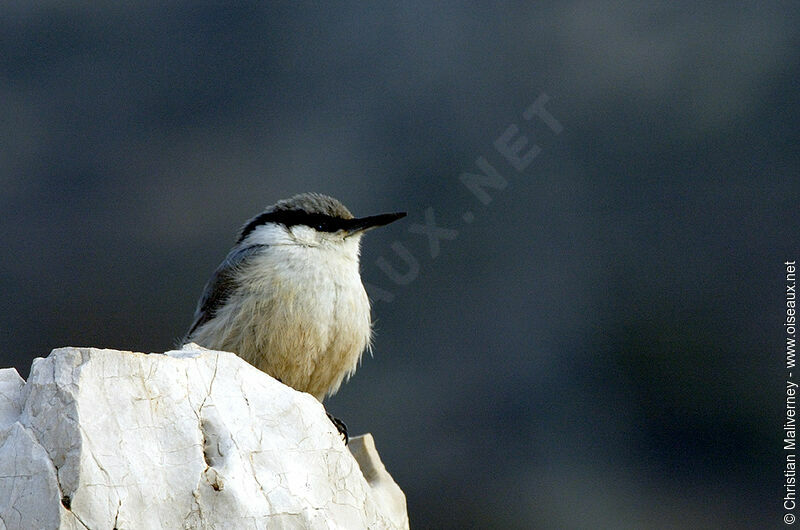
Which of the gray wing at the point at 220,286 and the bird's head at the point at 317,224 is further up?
the bird's head at the point at 317,224

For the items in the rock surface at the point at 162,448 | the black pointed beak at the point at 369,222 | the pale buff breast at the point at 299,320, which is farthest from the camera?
the black pointed beak at the point at 369,222

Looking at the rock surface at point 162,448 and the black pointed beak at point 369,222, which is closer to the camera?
the rock surface at point 162,448

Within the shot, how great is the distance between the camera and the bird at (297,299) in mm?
3779

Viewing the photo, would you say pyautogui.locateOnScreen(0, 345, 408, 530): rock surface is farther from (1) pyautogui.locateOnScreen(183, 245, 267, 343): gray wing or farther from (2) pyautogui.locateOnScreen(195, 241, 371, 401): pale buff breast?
(1) pyautogui.locateOnScreen(183, 245, 267, 343): gray wing

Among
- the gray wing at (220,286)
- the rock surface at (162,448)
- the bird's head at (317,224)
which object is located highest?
the bird's head at (317,224)

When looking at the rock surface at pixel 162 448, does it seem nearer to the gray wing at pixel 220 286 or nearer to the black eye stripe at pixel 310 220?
the gray wing at pixel 220 286

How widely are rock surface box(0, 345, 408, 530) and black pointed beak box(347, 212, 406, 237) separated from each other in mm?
1500

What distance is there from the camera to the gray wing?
406 cm

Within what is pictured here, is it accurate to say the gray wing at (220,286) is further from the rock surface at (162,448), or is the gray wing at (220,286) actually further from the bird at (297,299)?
the rock surface at (162,448)

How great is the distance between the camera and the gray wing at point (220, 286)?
4059mm

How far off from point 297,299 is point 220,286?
1.61 ft

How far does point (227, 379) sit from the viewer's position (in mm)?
2533

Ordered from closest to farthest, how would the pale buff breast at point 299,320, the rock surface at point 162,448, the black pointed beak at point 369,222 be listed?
the rock surface at point 162,448 → the pale buff breast at point 299,320 → the black pointed beak at point 369,222

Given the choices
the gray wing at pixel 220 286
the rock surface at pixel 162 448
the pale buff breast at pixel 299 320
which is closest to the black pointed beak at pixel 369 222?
the pale buff breast at pixel 299 320
